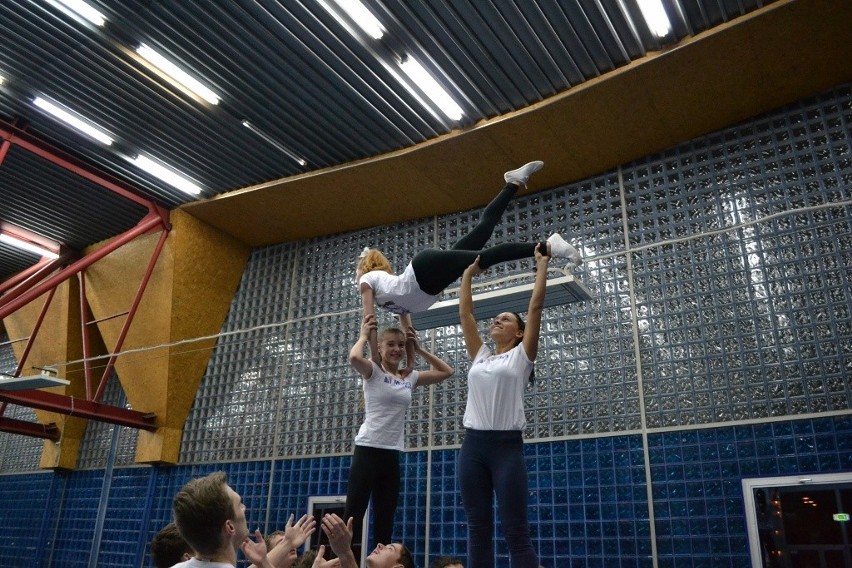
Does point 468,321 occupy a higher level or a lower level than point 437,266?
lower

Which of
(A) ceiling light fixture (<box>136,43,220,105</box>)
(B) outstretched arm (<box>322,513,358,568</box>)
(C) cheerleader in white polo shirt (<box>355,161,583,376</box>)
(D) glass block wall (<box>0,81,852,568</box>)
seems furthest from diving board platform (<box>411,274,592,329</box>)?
(A) ceiling light fixture (<box>136,43,220,105</box>)

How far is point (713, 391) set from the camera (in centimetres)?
573

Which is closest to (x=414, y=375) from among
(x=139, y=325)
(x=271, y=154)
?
(x=271, y=154)

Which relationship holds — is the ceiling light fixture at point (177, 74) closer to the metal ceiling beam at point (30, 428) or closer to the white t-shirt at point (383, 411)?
the white t-shirt at point (383, 411)

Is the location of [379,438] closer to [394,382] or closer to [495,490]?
[394,382]

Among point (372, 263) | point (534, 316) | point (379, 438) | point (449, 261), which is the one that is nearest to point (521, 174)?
point (449, 261)

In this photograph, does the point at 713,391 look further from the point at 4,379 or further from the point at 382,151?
the point at 4,379

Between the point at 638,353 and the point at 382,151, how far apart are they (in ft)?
12.1

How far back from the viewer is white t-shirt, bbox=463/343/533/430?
114 inches

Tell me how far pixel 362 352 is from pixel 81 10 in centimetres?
480

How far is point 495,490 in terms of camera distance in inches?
110

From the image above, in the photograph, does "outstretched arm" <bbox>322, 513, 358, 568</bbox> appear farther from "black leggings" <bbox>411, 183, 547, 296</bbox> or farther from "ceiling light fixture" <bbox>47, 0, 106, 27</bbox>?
"ceiling light fixture" <bbox>47, 0, 106, 27</bbox>

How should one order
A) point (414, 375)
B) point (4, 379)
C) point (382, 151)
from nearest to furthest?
point (414, 375) → point (4, 379) → point (382, 151)

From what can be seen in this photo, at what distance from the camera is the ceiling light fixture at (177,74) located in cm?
641
